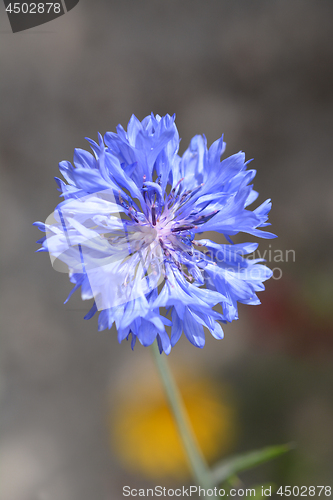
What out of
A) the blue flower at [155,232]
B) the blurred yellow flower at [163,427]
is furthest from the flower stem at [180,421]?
the blurred yellow flower at [163,427]

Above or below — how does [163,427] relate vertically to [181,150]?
below

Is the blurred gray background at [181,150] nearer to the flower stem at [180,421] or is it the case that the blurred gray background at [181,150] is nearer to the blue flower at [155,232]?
the flower stem at [180,421]

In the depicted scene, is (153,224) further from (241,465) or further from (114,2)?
(114,2)

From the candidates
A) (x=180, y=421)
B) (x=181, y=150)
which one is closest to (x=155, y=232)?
(x=180, y=421)

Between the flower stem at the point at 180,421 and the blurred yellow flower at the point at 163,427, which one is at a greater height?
the flower stem at the point at 180,421

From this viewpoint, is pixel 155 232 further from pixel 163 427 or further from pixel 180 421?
pixel 163 427

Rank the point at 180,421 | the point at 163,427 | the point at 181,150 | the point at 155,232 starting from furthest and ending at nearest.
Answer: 1. the point at 181,150
2. the point at 163,427
3. the point at 180,421
4. the point at 155,232

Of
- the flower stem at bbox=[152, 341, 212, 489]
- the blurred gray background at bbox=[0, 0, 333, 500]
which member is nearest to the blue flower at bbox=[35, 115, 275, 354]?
the flower stem at bbox=[152, 341, 212, 489]
